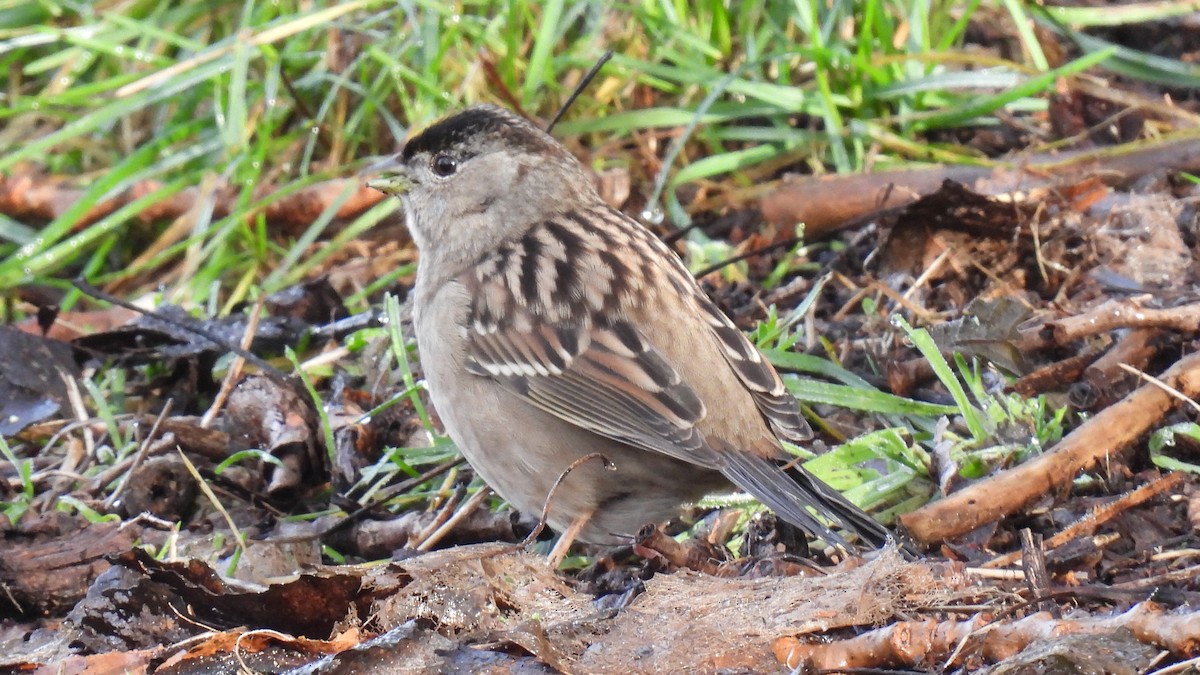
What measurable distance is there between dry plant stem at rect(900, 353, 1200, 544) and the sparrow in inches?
5.4

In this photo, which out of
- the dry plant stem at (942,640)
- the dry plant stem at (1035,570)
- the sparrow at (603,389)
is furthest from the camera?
the sparrow at (603,389)

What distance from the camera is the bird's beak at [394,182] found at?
4238 mm

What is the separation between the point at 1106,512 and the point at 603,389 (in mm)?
1142

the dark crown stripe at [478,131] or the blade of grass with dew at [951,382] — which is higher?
the dark crown stripe at [478,131]

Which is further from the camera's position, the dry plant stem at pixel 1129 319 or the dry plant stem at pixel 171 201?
the dry plant stem at pixel 171 201

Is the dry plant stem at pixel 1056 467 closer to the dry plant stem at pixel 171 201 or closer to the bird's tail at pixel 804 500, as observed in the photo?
the bird's tail at pixel 804 500

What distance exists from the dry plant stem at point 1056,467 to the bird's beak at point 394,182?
75.7 inches

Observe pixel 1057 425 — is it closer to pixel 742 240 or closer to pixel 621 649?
pixel 621 649

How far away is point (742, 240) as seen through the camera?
16.1 ft

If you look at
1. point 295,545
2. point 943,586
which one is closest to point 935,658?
point 943,586

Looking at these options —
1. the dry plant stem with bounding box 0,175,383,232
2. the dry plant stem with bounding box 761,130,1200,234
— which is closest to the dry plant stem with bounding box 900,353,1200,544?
the dry plant stem with bounding box 761,130,1200,234

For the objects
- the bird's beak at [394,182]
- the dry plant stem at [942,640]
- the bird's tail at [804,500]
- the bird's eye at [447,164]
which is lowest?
the bird's tail at [804,500]

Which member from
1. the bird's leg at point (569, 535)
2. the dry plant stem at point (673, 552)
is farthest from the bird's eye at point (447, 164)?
the dry plant stem at point (673, 552)

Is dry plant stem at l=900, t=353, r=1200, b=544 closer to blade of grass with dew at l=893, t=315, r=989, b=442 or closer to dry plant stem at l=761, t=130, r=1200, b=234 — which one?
blade of grass with dew at l=893, t=315, r=989, b=442
